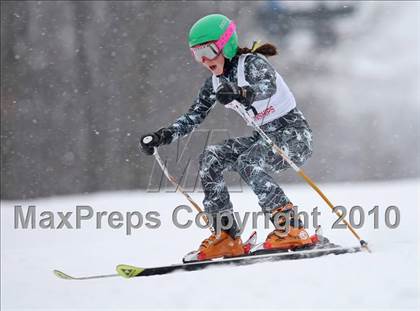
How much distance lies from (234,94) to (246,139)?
760 mm

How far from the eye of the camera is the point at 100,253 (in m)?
5.78

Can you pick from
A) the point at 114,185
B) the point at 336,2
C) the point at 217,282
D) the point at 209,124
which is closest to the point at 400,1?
the point at 336,2

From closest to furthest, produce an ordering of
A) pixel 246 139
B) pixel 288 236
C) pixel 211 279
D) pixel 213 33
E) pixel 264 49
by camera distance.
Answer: pixel 211 279, pixel 213 33, pixel 288 236, pixel 264 49, pixel 246 139

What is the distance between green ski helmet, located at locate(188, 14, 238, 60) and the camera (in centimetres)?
434

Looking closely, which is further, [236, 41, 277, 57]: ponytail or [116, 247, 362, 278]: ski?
[236, 41, 277, 57]: ponytail

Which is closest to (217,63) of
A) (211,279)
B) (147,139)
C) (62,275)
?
(147,139)

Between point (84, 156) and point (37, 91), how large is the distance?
193 centimetres

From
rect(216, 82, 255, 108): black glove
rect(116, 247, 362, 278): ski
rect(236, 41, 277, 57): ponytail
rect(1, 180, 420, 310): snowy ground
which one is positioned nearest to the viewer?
rect(1, 180, 420, 310): snowy ground

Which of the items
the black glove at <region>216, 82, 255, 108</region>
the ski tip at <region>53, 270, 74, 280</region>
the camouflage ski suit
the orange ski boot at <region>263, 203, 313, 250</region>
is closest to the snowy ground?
the ski tip at <region>53, 270, 74, 280</region>

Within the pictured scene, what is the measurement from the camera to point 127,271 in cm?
418

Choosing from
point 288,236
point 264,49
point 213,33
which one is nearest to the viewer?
point 213,33

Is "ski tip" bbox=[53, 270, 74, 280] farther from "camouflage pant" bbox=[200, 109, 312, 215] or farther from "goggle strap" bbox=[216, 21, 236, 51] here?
"goggle strap" bbox=[216, 21, 236, 51]

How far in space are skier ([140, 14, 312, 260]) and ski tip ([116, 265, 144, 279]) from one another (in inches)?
22.7

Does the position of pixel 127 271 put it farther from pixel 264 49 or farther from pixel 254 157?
pixel 264 49
